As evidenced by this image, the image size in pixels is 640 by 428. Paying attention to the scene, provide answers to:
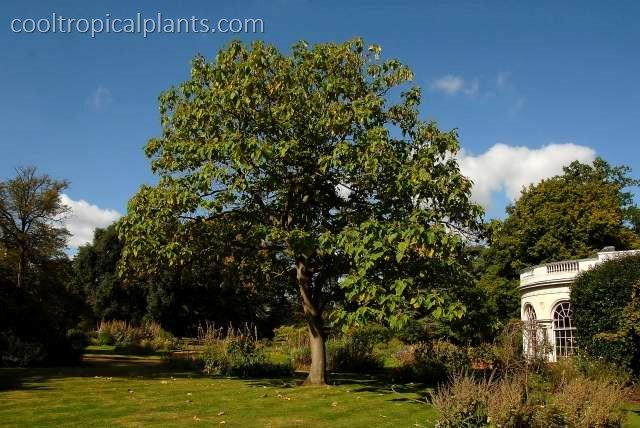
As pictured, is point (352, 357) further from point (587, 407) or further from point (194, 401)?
point (587, 407)

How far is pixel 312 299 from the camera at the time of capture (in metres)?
17.5

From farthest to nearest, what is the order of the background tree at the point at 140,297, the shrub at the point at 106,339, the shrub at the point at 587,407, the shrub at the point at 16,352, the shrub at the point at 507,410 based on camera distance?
the background tree at the point at 140,297, the shrub at the point at 106,339, the shrub at the point at 16,352, the shrub at the point at 587,407, the shrub at the point at 507,410

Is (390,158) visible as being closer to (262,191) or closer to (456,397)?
(262,191)

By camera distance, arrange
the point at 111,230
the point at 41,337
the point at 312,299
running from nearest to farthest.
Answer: the point at 312,299 < the point at 41,337 < the point at 111,230

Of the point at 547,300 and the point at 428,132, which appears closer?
the point at 428,132

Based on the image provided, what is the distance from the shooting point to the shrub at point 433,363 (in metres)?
19.8

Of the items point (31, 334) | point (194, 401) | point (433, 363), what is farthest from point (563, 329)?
point (31, 334)

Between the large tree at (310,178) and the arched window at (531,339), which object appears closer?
the large tree at (310,178)

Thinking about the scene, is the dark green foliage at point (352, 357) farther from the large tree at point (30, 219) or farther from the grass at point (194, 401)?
the large tree at point (30, 219)

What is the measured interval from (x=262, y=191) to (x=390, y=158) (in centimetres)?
397

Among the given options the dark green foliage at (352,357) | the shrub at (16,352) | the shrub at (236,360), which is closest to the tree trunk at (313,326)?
the shrub at (236,360)

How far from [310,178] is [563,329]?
18836 mm

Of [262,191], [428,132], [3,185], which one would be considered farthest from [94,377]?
[3,185]

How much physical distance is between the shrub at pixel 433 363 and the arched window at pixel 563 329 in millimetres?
8836
